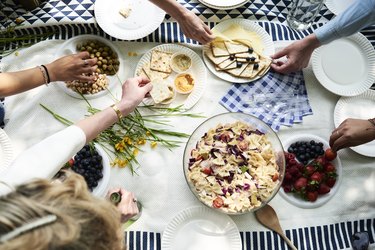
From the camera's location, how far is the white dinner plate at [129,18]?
1787 mm

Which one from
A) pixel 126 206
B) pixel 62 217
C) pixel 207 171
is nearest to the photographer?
pixel 62 217

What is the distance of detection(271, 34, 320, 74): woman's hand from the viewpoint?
5.59 ft

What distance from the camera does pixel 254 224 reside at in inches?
63.4

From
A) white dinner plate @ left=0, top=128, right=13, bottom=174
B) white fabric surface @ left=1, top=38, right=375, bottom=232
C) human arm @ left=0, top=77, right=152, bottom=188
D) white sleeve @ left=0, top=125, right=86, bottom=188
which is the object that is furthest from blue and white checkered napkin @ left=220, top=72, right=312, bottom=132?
white dinner plate @ left=0, top=128, right=13, bottom=174

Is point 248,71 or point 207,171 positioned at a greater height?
point 248,71

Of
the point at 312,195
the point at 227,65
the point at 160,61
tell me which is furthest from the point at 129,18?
the point at 312,195

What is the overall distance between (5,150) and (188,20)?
0.85m

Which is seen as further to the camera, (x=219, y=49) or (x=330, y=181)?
(x=219, y=49)

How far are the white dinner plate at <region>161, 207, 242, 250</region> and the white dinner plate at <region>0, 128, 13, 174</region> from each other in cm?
63

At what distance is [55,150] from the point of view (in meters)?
1.36

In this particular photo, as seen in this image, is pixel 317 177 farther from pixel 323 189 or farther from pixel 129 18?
pixel 129 18

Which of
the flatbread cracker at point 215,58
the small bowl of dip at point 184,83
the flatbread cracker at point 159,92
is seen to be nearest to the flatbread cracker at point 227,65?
the flatbread cracker at point 215,58

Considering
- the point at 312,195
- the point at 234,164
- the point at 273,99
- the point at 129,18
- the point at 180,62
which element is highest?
the point at 129,18

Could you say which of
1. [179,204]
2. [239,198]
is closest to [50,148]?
[179,204]
